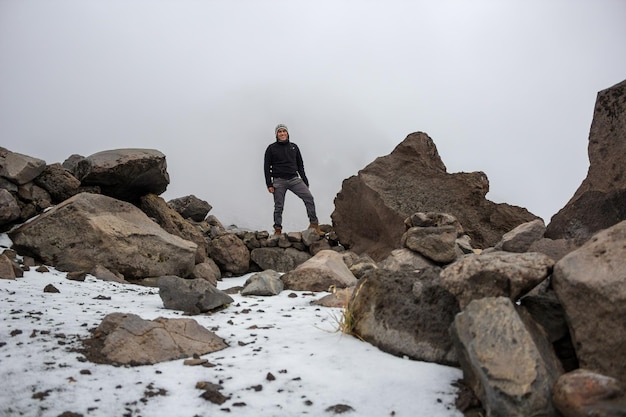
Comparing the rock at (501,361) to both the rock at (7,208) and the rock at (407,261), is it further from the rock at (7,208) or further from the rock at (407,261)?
the rock at (7,208)

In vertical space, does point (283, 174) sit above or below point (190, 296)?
above

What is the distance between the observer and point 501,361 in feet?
7.97

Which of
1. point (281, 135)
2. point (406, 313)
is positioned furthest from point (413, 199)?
point (406, 313)

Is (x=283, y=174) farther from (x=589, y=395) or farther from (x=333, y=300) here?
(x=589, y=395)

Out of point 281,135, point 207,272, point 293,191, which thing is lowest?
point 207,272

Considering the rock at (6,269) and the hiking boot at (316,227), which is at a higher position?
the hiking boot at (316,227)

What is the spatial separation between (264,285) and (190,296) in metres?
1.18

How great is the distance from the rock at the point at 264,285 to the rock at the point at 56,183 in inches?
146

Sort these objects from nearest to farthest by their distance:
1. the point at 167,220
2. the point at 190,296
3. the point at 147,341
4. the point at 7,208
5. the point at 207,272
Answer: the point at 147,341 < the point at 190,296 < the point at 7,208 < the point at 207,272 < the point at 167,220

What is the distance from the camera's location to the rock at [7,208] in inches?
255

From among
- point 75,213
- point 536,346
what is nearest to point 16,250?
point 75,213

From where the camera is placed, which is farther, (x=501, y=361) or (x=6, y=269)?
(x=6, y=269)

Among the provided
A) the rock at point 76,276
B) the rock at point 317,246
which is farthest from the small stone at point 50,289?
the rock at point 317,246

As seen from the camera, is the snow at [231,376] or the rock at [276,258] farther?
the rock at [276,258]
